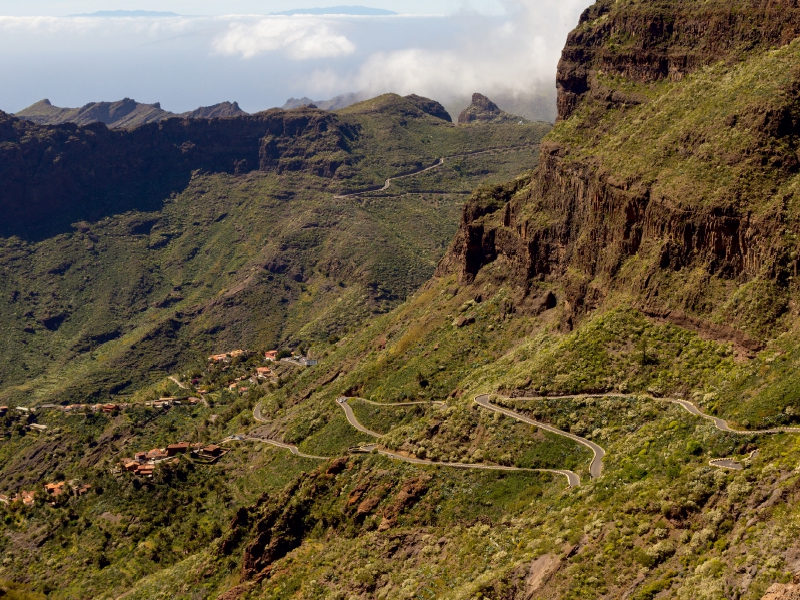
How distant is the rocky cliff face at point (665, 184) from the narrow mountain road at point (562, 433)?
37.3 feet

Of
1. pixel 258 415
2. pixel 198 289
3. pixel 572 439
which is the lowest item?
pixel 258 415

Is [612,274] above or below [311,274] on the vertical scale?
above

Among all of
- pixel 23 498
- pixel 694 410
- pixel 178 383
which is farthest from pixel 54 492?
pixel 694 410

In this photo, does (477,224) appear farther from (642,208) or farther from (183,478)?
(183,478)

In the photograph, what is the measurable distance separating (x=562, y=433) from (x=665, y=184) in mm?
20468

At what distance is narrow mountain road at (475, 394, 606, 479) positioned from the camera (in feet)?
178

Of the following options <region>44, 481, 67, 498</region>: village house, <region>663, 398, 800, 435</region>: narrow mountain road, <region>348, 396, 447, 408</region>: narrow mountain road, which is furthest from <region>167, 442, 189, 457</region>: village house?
<region>663, 398, 800, 435</region>: narrow mountain road

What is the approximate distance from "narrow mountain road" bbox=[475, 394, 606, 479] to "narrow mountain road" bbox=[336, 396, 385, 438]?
534 inches

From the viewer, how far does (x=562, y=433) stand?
60188 mm

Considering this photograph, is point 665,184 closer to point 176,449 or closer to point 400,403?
point 400,403

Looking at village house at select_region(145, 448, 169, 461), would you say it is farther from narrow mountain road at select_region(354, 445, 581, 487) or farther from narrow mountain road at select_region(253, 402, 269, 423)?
narrow mountain road at select_region(354, 445, 581, 487)

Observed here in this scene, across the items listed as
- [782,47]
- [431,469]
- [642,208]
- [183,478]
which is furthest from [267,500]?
[782,47]

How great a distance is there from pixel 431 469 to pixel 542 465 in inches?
331

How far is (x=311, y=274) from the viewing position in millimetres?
176750
